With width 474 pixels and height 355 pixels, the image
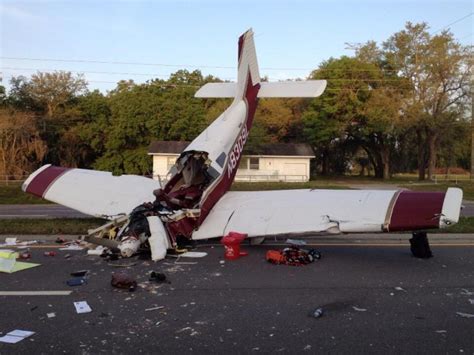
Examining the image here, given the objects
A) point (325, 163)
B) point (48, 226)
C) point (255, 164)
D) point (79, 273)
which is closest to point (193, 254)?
point (79, 273)

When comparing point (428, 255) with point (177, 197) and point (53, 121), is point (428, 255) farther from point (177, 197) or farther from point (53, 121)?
point (53, 121)

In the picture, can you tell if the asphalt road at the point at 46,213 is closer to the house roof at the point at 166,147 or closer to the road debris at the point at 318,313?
the road debris at the point at 318,313

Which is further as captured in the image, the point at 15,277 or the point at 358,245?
the point at 358,245

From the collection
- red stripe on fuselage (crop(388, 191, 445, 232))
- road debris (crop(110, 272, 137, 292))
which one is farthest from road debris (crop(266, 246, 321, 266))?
road debris (crop(110, 272, 137, 292))

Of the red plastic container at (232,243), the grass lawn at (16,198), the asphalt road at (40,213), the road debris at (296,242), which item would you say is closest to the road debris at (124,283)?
the red plastic container at (232,243)

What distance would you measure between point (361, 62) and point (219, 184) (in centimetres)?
4603

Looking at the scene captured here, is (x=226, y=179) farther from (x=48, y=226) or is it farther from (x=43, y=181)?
(x=43, y=181)

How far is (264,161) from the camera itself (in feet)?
154

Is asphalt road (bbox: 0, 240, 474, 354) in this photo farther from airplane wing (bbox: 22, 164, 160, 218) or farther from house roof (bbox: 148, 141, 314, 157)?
house roof (bbox: 148, 141, 314, 157)

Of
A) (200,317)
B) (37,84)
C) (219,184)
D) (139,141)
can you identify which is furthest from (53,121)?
(200,317)

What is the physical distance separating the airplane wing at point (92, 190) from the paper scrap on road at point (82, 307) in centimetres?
416

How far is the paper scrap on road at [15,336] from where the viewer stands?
4.35 m

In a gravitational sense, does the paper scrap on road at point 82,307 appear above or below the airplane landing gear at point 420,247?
below

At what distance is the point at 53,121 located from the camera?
55656 mm
